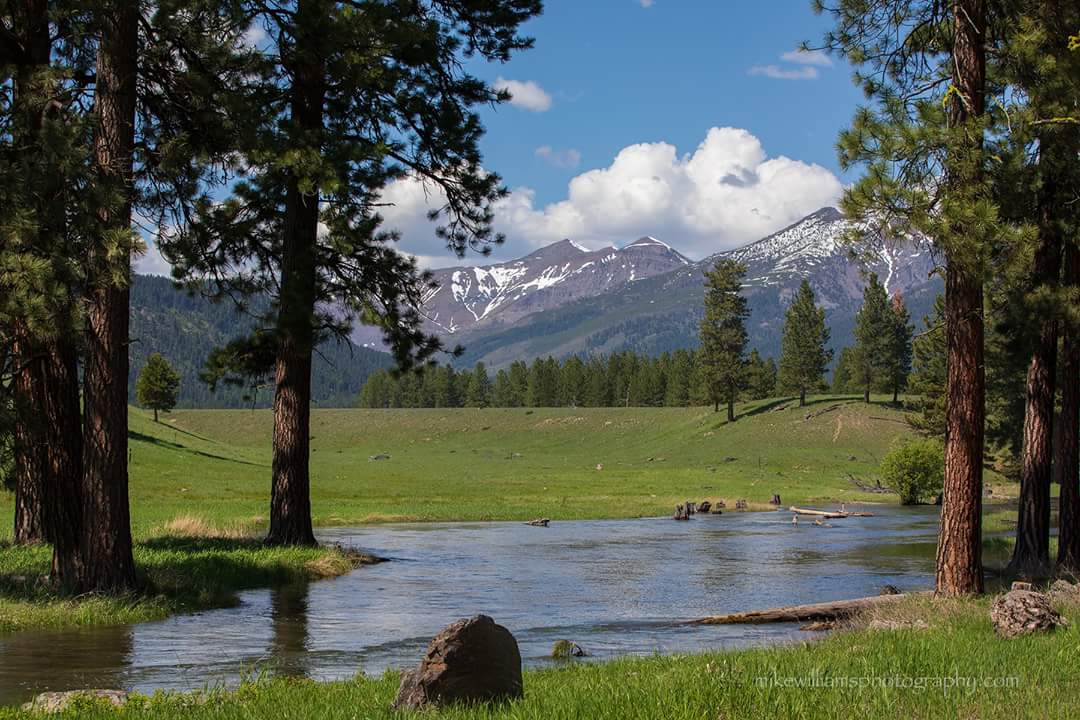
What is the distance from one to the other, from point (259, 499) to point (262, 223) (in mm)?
28417

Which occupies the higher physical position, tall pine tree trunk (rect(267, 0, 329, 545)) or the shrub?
tall pine tree trunk (rect(267, 0, 329, 545))

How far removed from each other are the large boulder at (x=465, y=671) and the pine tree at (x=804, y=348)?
108 metres

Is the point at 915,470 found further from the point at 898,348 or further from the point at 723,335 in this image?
the point at 898,348

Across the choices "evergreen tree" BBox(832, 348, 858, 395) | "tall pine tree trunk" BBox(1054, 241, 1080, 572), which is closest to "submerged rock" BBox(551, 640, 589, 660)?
"tall pine tree trunk" BBox(1054, 241, 1080, 572)

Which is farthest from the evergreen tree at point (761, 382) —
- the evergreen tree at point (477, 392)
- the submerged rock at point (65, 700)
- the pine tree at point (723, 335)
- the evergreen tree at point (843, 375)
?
the submerged rock at point (65, 700)

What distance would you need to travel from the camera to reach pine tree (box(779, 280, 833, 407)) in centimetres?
11412

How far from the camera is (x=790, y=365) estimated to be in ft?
376

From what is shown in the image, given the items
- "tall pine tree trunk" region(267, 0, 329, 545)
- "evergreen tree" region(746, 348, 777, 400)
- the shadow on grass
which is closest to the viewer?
"tall pine tree trunk" region(267, 0, 329, 545)

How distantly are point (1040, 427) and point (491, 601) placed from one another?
1109 cm

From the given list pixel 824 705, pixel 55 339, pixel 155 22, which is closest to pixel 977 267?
pixel 824 705

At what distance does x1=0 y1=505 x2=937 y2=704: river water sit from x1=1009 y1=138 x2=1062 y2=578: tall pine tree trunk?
2221 mm

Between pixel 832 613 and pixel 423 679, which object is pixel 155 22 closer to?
pixel 423 679

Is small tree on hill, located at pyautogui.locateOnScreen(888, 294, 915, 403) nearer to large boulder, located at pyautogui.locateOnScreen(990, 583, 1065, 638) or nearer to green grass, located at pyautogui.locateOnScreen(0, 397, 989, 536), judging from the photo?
green grass, located at pyautogui.locateOnScreen(0, 397, 989, 536)

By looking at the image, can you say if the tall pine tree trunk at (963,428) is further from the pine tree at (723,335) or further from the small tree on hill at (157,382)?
the pine tree at (723,335)
